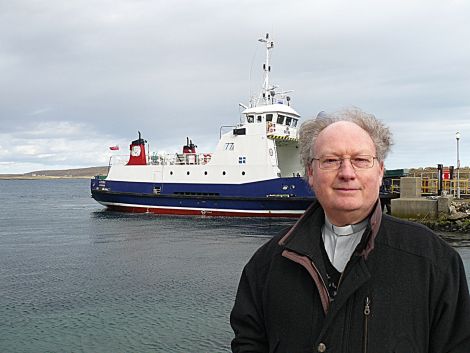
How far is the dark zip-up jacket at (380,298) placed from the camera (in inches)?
63.4

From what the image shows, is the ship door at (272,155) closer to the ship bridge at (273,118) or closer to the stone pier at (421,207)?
the ship bridge at (273,118)

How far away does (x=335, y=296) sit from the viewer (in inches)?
63.9

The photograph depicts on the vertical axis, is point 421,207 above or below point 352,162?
below

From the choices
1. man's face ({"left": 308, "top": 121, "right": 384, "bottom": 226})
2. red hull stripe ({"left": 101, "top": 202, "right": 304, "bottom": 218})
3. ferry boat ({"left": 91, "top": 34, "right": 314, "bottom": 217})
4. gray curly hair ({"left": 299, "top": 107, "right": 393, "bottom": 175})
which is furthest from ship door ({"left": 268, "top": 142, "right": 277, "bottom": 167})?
man's face ({"left": 308, "top": 121, "right": 384, "bottom": 226})

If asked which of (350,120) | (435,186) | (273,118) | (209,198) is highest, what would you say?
(273,118)

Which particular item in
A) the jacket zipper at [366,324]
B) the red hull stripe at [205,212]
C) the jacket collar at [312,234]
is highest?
the jacket collar at [312,234]

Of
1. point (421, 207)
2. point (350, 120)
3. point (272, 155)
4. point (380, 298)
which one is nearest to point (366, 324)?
point (380, 298)

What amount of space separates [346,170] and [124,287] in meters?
9.58

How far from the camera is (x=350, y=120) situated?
68.9 inches

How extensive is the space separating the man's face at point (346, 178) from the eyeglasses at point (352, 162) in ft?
0.03

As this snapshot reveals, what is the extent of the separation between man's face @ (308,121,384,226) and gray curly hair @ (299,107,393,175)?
0.03 m

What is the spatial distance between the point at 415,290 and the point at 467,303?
0.19 m

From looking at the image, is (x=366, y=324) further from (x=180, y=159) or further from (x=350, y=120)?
(x=180, y=159)

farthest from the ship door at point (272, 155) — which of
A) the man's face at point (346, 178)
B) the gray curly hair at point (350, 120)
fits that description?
the man's face at point (346, 178)
